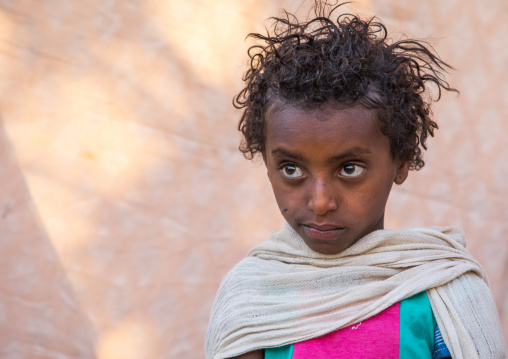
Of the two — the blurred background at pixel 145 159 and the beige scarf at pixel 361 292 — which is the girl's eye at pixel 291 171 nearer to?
the beige scarf at pixel 361 292

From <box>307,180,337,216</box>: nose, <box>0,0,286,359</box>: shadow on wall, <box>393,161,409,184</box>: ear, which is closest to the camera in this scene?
<box>307,180,337,216</box>: nose

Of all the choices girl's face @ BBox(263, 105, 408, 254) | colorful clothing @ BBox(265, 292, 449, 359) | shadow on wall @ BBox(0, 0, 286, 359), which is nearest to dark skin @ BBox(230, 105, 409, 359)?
girl's face @ BBox(263, 105, 408, 254)

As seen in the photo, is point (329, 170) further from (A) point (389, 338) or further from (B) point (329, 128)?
(A) point (389, 338)

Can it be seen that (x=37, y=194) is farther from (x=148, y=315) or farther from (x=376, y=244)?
(x=376, y=244)

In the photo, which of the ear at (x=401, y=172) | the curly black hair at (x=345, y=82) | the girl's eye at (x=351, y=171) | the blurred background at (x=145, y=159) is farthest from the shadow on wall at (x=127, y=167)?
the girl's eye at (x=351, y=171)

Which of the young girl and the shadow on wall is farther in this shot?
the shadow on wall

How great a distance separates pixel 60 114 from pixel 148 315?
767 millimetres

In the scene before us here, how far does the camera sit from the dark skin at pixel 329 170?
54.1 inches

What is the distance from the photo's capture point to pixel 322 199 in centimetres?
136

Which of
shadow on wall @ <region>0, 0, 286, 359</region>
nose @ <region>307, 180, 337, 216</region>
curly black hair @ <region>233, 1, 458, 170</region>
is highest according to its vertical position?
shadow on wall @ <region>0, 0, 286, 359</region>

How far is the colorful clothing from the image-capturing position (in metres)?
1.41

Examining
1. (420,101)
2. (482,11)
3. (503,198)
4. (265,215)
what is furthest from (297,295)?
(482,11)

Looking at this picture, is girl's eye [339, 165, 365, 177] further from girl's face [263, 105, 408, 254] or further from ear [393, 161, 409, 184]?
ear [393, 161, 409, 184]

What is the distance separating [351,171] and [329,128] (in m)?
0.10
